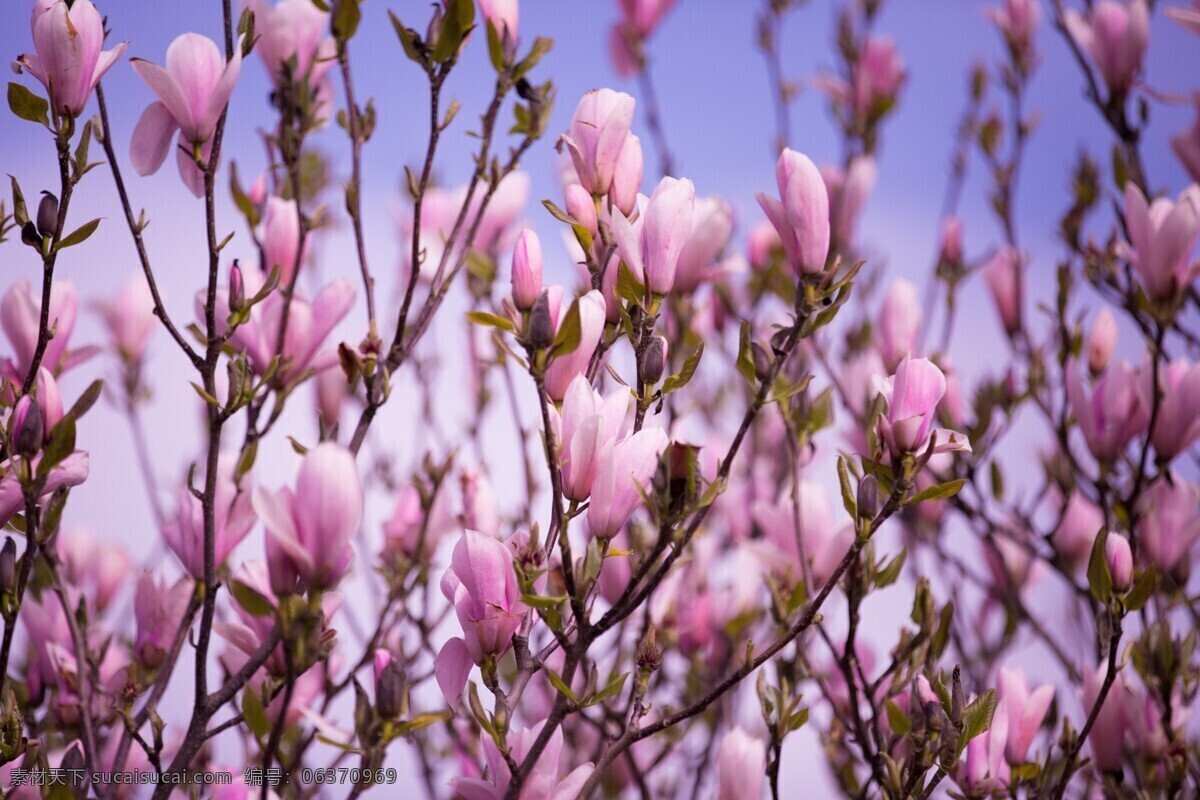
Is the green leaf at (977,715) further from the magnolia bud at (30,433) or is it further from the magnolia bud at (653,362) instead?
the magnolia bud at (30,433)

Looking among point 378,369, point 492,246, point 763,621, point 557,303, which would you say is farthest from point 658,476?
point 763,621

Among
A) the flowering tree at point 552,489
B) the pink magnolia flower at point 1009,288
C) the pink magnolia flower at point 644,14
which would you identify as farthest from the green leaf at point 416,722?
the pink magnolia flower at point 644,14

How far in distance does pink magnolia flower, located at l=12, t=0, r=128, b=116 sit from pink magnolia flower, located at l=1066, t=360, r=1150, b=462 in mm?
1147

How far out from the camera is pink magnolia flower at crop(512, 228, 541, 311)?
0.72 metres

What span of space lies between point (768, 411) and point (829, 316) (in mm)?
1180

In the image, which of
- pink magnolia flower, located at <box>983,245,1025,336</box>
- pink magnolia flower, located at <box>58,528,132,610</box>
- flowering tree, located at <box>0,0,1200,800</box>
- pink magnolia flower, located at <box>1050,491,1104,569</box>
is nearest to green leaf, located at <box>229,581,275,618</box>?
flowering tree, located at <box>0,0,1200,800</box>

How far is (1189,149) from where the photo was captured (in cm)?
142

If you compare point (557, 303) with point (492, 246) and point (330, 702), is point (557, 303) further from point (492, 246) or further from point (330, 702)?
point (492, 246)

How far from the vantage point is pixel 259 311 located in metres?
0.99

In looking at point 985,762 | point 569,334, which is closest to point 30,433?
point 569,334

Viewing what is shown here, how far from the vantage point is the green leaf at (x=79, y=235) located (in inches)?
32.1

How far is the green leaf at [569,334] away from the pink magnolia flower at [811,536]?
A: 57cm

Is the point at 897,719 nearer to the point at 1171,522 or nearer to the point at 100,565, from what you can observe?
the point at 1171,522

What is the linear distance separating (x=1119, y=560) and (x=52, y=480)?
93 centimetres
